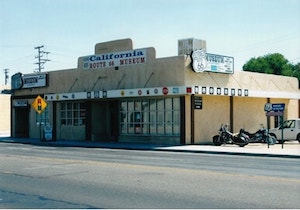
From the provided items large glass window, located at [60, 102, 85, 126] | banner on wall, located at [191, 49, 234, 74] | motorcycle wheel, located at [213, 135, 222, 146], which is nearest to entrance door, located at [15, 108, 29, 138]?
large glass window, located at [60, 102, 85, 126]

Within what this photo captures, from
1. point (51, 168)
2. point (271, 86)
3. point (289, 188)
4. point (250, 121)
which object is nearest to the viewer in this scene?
point (289, 188)

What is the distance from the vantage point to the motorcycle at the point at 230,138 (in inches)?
1082

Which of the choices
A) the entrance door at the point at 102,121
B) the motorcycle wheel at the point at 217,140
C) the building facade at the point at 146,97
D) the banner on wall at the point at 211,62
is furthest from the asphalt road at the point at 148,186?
the entrance door at the point at 102,121

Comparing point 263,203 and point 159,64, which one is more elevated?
point 159,64

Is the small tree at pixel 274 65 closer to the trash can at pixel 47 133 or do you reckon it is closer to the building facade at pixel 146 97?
the building facade at pixel 146 97

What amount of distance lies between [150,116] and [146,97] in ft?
4.17

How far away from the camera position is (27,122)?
134 ft

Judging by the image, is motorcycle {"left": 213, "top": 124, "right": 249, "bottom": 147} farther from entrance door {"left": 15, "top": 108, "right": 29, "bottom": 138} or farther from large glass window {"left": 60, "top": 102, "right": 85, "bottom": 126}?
entrance door {"left": 15, "top": 108, "right": 29, "bottom": 138}

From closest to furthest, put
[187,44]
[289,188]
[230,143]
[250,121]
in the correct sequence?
[289,188], [230,143], [187,44], [250,121]

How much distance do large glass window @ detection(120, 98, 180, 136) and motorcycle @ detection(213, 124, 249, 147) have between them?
98.6 inches

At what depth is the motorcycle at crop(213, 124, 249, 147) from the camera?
2748cm

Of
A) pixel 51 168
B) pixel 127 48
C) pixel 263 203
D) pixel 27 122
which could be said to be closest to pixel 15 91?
pixel 27 122

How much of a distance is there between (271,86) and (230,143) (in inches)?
409

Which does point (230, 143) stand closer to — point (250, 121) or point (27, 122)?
point (250, 121)
